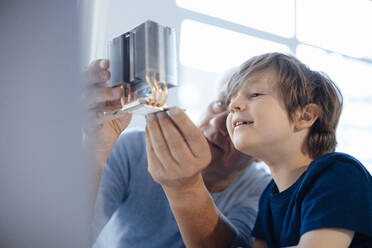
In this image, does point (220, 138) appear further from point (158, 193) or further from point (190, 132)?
point (190, 132)

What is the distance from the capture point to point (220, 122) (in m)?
1.02

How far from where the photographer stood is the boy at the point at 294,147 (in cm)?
62

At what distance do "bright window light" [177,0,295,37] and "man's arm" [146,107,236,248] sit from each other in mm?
1062

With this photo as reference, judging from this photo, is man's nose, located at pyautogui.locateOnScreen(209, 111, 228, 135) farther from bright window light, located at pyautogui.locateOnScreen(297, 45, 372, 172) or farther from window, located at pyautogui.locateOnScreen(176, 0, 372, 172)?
bright window light, located at pyautogui.locateOnScreen(297, 45, 372, 172)

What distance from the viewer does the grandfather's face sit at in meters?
1.03

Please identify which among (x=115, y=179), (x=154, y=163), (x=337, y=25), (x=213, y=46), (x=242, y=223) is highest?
(x=337, y=25)

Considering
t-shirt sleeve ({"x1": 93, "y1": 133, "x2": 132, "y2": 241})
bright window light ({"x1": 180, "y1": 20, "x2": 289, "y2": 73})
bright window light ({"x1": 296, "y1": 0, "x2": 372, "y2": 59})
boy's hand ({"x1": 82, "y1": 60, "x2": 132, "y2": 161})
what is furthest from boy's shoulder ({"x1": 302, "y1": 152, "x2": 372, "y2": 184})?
bright window light ({"x1": 296, "y1": 0, "x2": 372, "y2": 59})

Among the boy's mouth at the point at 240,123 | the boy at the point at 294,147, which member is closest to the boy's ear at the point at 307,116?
the boy at the point at 294,147

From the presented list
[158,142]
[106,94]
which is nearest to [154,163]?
[158,142]

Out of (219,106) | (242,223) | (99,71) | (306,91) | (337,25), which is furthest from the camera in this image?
(337,25)

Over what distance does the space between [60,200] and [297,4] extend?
2099mm

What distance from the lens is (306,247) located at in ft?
1.93

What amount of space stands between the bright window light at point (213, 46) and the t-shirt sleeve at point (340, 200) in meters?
1.05

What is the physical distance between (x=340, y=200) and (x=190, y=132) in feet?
0.88
